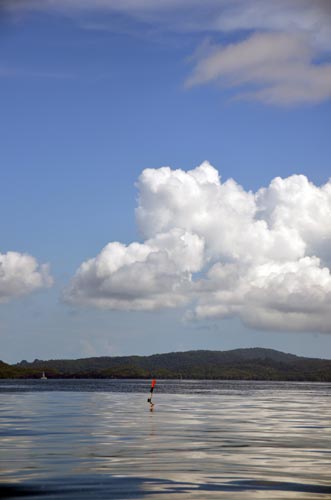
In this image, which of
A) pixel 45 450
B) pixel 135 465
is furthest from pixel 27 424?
pixel 135 465

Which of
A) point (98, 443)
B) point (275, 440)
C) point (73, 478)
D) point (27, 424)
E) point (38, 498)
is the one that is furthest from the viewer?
point (27, 424)

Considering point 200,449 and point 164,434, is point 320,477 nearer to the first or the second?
point 200,449

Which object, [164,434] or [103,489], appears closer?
[103,489]

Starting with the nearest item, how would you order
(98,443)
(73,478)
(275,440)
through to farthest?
(73,478) < (98,443) < (275,440)

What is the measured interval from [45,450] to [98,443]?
5.30 metres

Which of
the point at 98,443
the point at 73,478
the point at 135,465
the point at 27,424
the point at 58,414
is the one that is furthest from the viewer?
the point at 58,414

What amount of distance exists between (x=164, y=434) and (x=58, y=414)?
84.7 ft

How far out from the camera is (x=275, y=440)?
164 feet

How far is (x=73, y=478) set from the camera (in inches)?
1256

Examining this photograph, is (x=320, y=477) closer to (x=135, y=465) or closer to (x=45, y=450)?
(x=135, y=465)

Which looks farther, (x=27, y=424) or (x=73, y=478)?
(x=27, y=424)

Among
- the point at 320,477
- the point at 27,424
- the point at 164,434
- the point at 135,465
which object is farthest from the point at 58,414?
the point at 320,477

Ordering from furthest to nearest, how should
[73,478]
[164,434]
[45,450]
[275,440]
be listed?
[164,434] < [275,440] < [45,450] < [73,478]

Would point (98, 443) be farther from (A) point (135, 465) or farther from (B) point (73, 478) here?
(B) point (73, 478)
